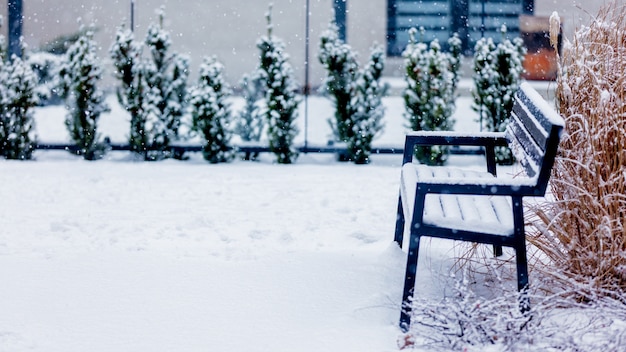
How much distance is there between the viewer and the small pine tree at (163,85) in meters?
8.18

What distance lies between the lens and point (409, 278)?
10.3 feet

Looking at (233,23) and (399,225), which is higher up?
(233,23)

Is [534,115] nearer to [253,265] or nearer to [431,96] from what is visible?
[253,265]

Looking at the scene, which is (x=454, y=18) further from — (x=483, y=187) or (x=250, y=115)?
(x=483, y=187)

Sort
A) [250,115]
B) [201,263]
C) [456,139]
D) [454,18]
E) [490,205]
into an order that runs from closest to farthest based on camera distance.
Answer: [490,205] → [456,139] → [201,263] → [250,115] → [454,18]

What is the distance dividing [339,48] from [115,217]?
366 cm

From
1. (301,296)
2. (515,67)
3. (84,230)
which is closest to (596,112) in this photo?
(301,296)

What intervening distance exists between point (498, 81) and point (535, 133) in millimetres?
4952

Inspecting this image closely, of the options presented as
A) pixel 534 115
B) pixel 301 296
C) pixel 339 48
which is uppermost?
pixel 339 48

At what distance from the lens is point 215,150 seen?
26.9 feet

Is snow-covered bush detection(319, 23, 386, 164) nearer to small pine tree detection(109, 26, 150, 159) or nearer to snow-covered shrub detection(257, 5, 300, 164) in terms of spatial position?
snow-covered shrub detection(257, 5, 300, 164)

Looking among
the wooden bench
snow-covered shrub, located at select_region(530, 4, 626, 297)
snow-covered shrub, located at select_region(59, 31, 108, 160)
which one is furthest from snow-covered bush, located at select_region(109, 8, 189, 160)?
snow-covered shrub, located at select_region(530, 4, 626, 297)

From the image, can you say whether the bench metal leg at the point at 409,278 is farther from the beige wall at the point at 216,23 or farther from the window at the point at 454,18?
the beige wall at the point at 216,23

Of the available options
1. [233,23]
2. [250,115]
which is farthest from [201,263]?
[233,23]
